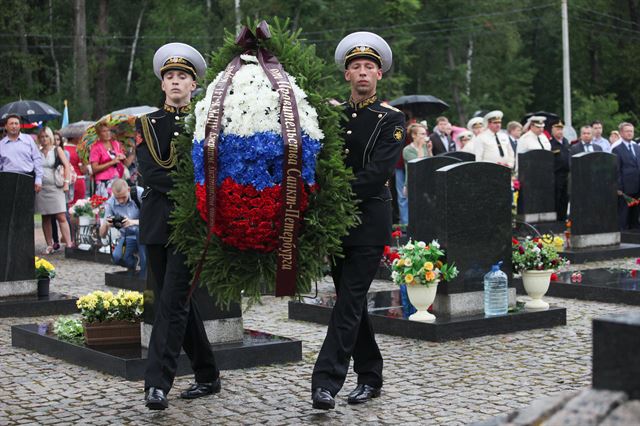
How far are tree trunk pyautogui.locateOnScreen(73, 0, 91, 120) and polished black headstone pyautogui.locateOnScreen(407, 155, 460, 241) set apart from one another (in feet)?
106

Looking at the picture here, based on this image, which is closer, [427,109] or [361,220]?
[361,220]

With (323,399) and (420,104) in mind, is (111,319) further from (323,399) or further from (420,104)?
(420,104)

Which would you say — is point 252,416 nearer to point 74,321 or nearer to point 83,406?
point 83,406

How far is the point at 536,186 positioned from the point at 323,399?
14.7m

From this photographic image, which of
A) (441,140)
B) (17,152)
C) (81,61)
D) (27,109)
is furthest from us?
(81,61)

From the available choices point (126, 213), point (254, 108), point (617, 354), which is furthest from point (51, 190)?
point (617, 354)

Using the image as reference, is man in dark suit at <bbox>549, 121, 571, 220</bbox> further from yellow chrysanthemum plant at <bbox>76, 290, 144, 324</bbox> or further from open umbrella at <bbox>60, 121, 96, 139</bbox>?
yellow chrysanthemum plant at <bbox>76, 290, 144, 324</bbox>

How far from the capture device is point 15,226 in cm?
1292

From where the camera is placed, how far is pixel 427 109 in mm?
26984

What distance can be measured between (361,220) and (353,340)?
0.76m

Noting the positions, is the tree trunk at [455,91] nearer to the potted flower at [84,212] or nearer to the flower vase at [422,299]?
the potted flower at [84,212]

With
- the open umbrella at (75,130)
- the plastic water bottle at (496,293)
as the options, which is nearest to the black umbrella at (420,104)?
the open umbrella at (75,130)

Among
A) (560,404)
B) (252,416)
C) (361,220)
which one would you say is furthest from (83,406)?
(560,404)

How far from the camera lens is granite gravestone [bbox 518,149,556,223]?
69.2ft
